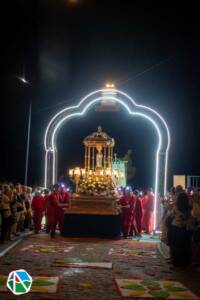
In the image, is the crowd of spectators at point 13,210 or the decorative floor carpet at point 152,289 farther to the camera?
the crowd of spectators at point 13,210

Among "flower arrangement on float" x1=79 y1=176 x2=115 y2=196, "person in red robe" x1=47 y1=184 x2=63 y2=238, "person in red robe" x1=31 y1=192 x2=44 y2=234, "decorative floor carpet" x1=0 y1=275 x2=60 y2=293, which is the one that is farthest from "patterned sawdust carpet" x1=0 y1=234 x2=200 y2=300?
"flower arrangement on float" x1=79 y1=176 x2=115 y2=196

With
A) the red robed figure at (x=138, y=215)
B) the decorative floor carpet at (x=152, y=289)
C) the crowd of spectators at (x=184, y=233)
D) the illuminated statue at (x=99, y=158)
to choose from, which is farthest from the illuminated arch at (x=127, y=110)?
the decorative floor carpet at (x=152, y=289)

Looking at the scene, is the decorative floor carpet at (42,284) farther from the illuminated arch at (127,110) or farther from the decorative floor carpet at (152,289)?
the illuminated arch at (127,110)

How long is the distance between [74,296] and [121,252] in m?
5.80

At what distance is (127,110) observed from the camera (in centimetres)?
2050

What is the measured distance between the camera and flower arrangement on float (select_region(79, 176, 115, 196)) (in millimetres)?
18266

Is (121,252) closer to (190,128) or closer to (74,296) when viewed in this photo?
(74,296)

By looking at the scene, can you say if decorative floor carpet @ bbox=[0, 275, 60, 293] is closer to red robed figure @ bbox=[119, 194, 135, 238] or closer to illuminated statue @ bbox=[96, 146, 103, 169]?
red robed figure @ bbox=[119, 194, 135, 238]

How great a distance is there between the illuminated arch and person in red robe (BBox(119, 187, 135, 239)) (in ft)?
5.93

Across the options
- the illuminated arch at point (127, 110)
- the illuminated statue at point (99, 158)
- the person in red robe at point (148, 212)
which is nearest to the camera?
the illuminated statue at point (99, 158)

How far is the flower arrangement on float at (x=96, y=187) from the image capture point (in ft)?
59.9

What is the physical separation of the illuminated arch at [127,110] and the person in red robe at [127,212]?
1809 mm

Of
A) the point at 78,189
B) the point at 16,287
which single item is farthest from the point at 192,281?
the point at 78,189

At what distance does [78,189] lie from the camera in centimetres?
1845
